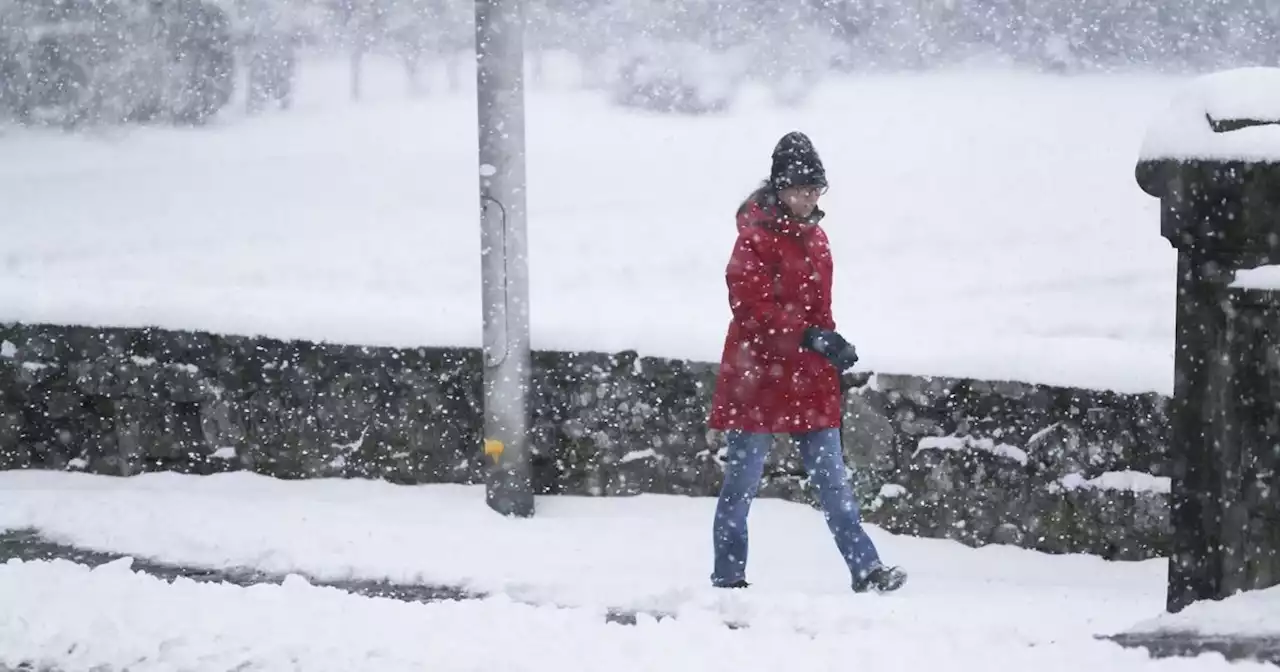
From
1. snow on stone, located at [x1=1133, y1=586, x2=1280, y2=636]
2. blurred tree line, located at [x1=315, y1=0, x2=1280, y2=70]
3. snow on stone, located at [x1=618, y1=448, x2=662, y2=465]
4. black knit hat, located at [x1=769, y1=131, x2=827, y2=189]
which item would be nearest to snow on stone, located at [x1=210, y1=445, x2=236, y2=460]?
snow on stone, located at [x1=618, y1=448, x2=662, y2=465]

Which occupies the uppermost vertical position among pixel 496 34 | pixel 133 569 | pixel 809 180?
pixel 496 34

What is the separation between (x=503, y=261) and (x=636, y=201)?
34.7ft

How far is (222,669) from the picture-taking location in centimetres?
408

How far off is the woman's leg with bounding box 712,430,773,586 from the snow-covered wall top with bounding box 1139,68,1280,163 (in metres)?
1.73

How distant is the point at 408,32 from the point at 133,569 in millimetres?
14331

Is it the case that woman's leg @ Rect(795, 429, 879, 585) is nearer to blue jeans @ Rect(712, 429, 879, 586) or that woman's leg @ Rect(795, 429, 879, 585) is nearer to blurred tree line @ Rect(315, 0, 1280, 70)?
blue jeans @ Rect(712, 429, 879, 586)

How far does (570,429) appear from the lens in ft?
20.8

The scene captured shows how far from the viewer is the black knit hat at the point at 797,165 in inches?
182

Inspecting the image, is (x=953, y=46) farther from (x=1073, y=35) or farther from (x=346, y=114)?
(x=346, y=114)

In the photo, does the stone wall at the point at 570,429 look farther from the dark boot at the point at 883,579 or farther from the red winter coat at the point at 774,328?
the red winter coat at the point at 774,328

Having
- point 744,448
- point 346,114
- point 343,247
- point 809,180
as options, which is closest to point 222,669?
point 744,448

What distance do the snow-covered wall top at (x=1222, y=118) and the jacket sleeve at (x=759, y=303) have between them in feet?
4.44

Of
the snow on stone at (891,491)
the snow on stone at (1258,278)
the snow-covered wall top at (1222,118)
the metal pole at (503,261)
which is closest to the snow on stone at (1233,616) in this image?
the snow on stone at (1258,278)

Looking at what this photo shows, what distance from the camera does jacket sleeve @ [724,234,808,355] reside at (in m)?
4.62
